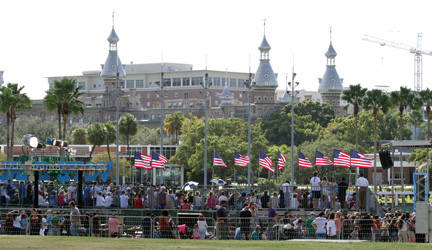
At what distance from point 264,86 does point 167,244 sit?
13399cm

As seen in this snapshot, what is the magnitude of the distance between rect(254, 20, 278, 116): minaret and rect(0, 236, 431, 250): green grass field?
5135 inches

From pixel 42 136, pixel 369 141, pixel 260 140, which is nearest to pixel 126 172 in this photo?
pixel 260 140

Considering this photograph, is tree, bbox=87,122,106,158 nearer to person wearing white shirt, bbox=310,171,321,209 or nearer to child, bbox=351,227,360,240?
person wearing white shirt, bbox=310,171,321,209

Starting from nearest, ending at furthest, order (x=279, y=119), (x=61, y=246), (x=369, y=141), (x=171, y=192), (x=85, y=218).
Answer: (x=61, y=246) < (x=85, y=218) < (x=171, y=192) < (x=369, y=141) < (x=279, y=119)

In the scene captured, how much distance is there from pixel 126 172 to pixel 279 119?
150 ft

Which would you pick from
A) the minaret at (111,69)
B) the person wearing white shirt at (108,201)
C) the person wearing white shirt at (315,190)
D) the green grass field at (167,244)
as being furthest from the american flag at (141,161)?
the minaret at (111,69)

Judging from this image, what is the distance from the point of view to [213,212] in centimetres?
3516

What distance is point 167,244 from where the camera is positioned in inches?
883

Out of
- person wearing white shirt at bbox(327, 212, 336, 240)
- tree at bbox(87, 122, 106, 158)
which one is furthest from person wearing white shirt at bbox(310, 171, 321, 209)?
tree at bbox(87, 122, 106, 158)

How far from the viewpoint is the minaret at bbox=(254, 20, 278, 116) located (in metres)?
155

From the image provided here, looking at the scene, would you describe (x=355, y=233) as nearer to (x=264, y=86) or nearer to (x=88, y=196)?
(x=88, y=196)

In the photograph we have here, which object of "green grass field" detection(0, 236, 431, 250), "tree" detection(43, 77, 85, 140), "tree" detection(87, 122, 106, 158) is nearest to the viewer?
"green grass field" detection(0, 236, 431, 250)

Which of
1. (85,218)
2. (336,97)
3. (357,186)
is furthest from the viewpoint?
(336,97)

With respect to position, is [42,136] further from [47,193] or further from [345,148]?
[47,193]
